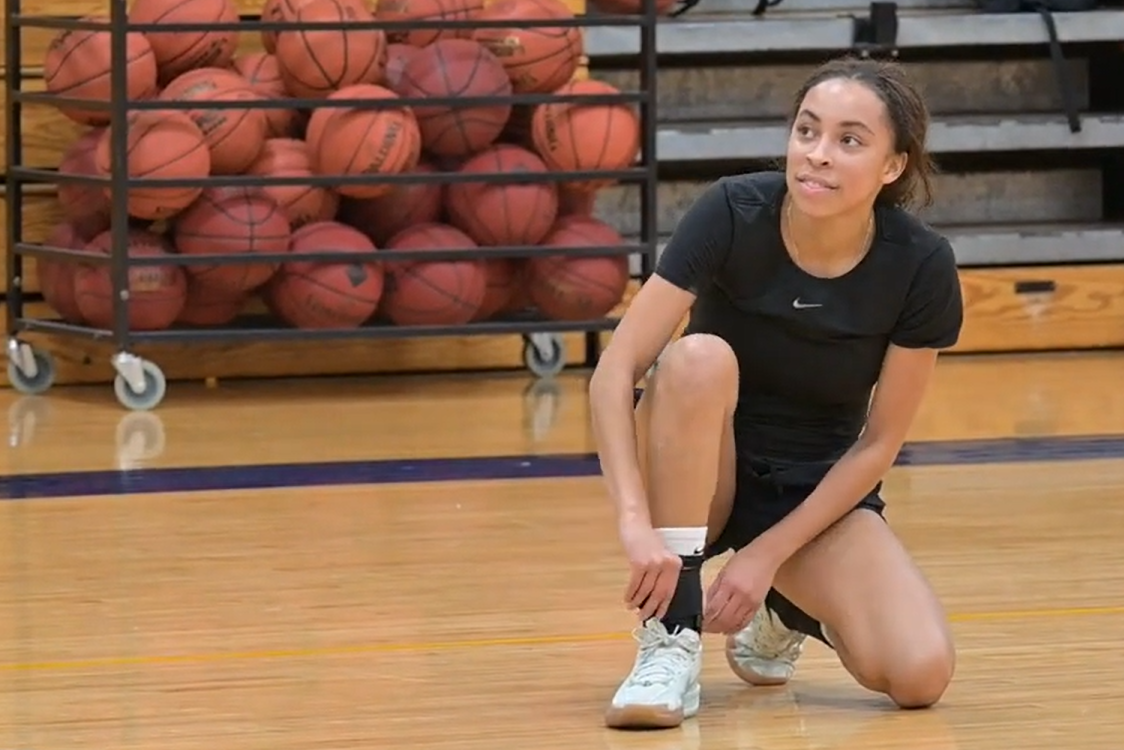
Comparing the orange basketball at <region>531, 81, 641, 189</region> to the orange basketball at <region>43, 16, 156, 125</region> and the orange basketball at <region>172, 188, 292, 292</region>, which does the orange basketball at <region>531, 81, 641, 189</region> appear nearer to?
the orange basketball at <region>172, 188, 292, 292</region>

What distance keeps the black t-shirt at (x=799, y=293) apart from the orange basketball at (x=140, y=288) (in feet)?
9.43

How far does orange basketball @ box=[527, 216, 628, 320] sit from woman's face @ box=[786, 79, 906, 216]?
2976mm

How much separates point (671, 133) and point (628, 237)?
1.33 feet

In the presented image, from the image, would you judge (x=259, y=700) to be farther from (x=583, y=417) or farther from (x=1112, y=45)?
(x=1112, y=45)

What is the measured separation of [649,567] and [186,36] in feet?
10.8

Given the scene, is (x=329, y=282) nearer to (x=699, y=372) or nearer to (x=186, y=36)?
(x=186, y=36)

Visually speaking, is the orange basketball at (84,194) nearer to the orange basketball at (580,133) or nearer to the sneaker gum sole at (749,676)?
the orange basketball at (580,133)

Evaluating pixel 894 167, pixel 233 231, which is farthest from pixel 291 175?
pixel 894 167

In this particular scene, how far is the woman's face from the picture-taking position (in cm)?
279

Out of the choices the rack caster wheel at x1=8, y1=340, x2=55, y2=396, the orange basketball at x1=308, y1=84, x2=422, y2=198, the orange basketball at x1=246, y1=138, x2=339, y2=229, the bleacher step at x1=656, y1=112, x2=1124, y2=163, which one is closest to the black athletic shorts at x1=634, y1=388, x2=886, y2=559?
the orange basketball at x1=308, y1=84, x2=422, y2=198

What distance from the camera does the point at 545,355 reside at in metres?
6.18

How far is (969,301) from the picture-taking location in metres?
6.62

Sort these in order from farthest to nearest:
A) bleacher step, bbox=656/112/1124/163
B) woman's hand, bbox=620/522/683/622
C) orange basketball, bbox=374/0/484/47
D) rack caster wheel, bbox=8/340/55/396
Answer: bleacher step, bbox=656/112/1124/163, rack caster wheel, bbox=8/340/55/396, orange basketball, bbox=374/0/484/47, woman's hand, bbox=620/522/683/622

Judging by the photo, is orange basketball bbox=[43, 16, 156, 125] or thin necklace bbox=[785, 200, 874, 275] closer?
thin necklace bbox=[785, 200, 874, 275]
